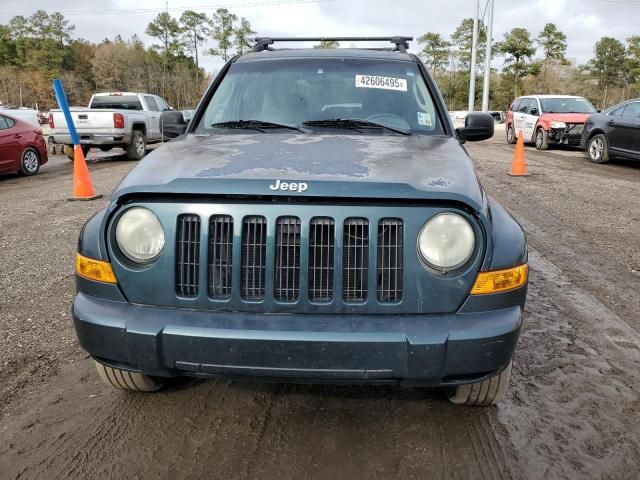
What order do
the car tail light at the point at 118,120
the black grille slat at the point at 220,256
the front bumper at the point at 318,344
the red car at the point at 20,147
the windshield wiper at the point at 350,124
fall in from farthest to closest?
the car tail light at the point at 118,120
the red car at the point at 20,147
the windshield wiper at the point at 350,124
the black grille slat at the point at 220,256
the front bumper at the point at 318,344

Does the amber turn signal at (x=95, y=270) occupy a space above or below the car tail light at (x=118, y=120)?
below

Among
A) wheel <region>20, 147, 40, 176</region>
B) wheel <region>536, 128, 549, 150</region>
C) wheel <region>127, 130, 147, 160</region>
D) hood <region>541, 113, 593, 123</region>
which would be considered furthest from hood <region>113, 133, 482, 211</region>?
wheel <region>536, 128, 549, 150</region>

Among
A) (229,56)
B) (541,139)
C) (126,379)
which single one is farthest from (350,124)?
(229,56)

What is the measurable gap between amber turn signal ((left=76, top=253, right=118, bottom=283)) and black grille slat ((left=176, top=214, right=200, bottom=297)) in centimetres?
29

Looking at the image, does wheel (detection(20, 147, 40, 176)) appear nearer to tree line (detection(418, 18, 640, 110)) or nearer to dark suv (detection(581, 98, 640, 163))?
dark suv (detection(581, 98, 640, 163))

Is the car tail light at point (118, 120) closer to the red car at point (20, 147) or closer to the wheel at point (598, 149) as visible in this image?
the red car at point (20, 147)

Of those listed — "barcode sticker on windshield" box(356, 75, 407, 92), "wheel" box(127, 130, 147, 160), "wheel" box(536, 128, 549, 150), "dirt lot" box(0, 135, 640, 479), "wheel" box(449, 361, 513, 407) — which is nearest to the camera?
"dirt lot" box(0, 135, 640, 479)

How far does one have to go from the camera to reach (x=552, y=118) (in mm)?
17031

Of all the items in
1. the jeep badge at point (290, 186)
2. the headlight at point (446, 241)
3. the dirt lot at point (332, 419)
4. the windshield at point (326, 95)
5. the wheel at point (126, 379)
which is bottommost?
the dirt lot at point (332, 419)

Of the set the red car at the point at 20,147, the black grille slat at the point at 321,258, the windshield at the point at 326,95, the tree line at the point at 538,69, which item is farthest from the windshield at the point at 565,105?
the tree line at the point at 538,69

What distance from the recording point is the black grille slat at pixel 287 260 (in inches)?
86.4

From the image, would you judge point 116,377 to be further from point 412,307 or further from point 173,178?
point 412,307

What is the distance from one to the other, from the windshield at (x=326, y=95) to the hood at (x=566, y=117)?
48.8ft

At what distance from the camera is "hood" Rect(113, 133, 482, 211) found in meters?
2.20
